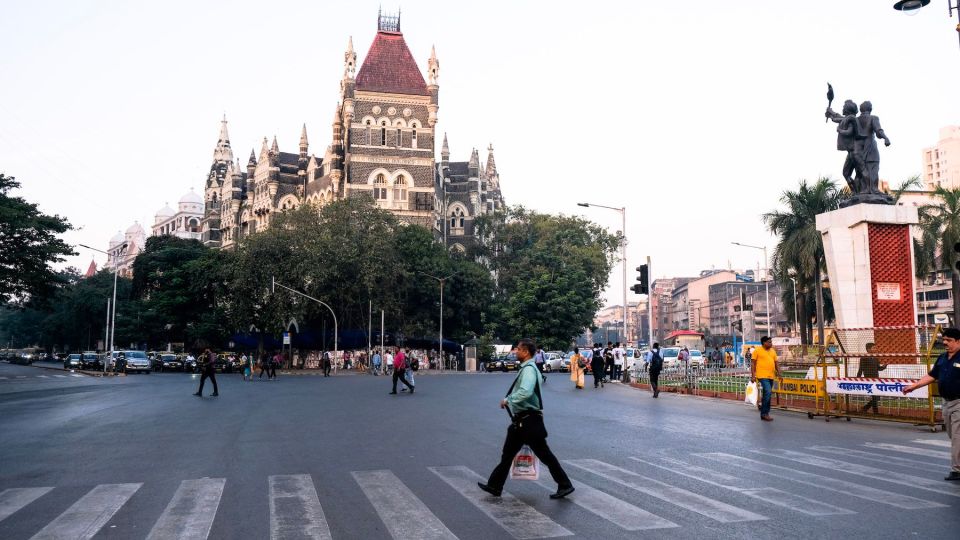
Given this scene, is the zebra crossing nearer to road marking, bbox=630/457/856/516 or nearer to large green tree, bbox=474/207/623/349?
road marking, bbox=630/457/856/516

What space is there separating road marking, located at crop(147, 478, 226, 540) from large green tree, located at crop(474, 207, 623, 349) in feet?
185

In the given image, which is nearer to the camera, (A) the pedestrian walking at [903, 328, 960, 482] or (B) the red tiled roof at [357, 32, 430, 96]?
(A) the pedestrian walking at [903, 328, 960, 482]

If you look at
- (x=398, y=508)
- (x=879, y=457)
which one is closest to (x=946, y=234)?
(x=879, y=457)

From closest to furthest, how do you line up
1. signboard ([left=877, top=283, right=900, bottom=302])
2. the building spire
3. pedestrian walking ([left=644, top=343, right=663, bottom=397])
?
signboard ([left=877, top=283, right=900, bottom=302]), pedestrian walking ([left=644, top=343, right=663, bottom=397]), the building spire

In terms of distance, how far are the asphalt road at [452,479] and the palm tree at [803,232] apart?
76.0ft

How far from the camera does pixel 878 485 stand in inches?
320

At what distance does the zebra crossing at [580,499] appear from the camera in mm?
6367

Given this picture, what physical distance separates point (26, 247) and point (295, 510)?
42.8m

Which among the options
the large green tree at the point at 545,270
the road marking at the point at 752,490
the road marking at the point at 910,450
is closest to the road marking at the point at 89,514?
the road marking at the point at 752,490

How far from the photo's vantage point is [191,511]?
6992 millimetres

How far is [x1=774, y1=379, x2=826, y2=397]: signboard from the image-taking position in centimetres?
1653

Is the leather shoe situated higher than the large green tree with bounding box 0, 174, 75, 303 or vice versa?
the large green tree with bounding box 0, 174, 75, 303

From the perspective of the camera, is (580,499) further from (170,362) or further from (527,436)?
(170,362)

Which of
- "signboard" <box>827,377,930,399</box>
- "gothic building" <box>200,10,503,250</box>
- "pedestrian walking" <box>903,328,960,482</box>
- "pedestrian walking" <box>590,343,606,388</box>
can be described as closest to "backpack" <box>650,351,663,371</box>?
"pedestrian walking" <box>590,343,606,388</box>
